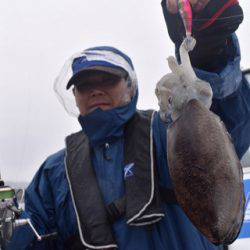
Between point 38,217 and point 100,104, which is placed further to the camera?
point 38,217

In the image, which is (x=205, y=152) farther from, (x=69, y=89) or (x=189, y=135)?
(x=69, y=89)

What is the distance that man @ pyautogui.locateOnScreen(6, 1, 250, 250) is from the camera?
116 inches

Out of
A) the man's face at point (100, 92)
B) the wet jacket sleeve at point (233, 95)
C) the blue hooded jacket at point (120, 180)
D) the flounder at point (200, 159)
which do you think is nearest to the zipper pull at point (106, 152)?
the blue hooded jacket at point (120, 180)

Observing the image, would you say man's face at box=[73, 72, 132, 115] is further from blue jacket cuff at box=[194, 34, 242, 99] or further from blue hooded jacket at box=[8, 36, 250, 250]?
blue jacket cuff at box=[194, 34, 242, 99]

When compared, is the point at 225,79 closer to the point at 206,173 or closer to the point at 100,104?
the point at 206,173

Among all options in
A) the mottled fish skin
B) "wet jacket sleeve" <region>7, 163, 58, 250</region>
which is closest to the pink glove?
the mottled fish skin

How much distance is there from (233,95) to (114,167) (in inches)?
36.6

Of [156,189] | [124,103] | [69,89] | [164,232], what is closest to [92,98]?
[124,103]

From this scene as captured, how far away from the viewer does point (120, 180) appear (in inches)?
126

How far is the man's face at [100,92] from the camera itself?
335 centimetres

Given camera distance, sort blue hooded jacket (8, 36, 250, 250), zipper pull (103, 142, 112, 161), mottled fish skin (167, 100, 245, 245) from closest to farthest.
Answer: mottled fish skin (167, 100, 245, 245) → blue hooded jacket (8, 36, 250, 250) → zipper pull (103, 142, 112, 161)

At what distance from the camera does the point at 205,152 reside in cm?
227

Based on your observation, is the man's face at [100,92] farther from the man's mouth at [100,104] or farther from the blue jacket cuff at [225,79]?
the blue jacket cuff at [225,79]

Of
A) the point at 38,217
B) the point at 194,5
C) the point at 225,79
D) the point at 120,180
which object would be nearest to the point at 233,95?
the point at 225,79
